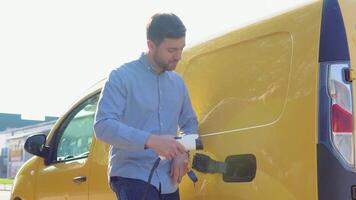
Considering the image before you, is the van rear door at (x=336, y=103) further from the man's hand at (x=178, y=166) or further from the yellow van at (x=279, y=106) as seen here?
the man's hand at (x=178, y=166)

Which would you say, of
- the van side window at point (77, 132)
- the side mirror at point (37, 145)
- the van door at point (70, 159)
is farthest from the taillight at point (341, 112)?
the side mirror at point (37, 145)

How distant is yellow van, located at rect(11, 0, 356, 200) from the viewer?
2703 mm

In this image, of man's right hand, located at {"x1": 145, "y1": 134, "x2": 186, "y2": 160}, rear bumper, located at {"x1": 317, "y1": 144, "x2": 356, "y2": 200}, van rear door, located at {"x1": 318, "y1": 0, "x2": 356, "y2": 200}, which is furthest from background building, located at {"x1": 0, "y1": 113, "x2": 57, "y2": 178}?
rear bumper, located at {"x1": 317, "y1": 144, "x2": 356, "y2": 200}

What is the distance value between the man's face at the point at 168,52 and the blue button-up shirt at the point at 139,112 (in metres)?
0.11

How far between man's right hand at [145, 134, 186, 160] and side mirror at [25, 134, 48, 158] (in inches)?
93.2

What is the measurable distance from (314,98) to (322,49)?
25 centimetres

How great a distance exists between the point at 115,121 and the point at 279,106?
0.84 metres

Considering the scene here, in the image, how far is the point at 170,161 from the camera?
3.02 m

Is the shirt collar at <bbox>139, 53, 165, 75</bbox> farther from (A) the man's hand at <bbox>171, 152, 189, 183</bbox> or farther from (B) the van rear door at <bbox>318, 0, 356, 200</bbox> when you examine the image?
(B) the van rear door at <bbox>318, 0, 356, 200</bbox>

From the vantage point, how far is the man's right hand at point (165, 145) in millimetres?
2664

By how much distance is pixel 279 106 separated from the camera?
2.90m

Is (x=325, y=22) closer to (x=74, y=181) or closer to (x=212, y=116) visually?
(x=212, y=116)

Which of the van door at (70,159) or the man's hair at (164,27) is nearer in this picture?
the man's hair at (164,27)

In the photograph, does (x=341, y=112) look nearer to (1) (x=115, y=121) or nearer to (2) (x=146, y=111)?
(2) (x=146, y=111)
